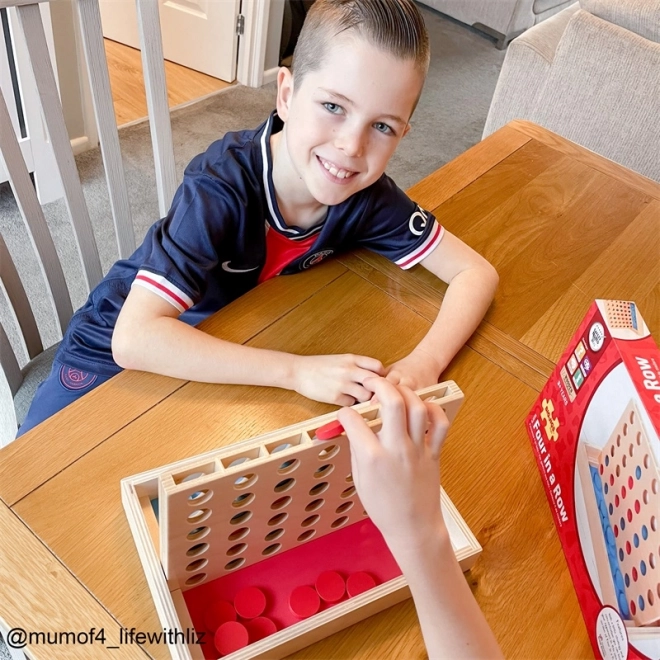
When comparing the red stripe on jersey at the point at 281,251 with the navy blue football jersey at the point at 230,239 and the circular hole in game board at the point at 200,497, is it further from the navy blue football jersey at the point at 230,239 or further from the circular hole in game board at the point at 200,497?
the circular hole in game board at the point at 200,497

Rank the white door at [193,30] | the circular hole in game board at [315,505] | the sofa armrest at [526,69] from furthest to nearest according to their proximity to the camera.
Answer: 1. the white door at [193,30]
2. the sofa armrest at [526,69]
3. the circular hole in game board at [315,505]

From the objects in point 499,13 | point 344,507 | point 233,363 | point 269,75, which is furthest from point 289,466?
point 499,13

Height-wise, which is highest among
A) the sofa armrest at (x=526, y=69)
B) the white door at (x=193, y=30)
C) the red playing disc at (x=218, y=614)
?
the red playing disc at (x=218, y=614)

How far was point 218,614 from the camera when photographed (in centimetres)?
55

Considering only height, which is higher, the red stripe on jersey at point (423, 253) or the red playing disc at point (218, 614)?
the red stripe on jersey at point (423, 253)

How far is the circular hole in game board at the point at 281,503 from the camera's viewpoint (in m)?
0.53

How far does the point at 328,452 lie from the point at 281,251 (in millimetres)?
474

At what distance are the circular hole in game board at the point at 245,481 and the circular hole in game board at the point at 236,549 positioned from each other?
3.7 inches

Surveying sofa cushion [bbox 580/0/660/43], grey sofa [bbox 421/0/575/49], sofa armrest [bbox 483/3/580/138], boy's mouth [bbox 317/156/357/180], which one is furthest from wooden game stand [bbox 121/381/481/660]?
grey sofa [bbox 421/0/575/49]

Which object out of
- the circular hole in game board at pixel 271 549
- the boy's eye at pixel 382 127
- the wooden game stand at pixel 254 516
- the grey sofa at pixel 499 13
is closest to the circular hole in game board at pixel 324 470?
the wooden game stand at pixel 254 516

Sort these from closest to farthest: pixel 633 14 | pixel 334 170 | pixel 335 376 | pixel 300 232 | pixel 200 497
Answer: pixel 200 497 < pixel 335 376 < pixel 334 170 < pixel 300 232 < pixel 633 14

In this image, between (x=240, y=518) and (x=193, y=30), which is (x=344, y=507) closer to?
(x=240, y=518)

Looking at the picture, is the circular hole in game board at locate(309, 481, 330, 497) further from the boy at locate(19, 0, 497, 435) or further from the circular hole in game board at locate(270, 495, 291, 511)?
the boy at locate(19, 0, 497, 435)

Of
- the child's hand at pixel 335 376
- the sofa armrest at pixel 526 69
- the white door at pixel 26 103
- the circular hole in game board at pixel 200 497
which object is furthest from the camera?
the sofa armrest at pixel 526 69
